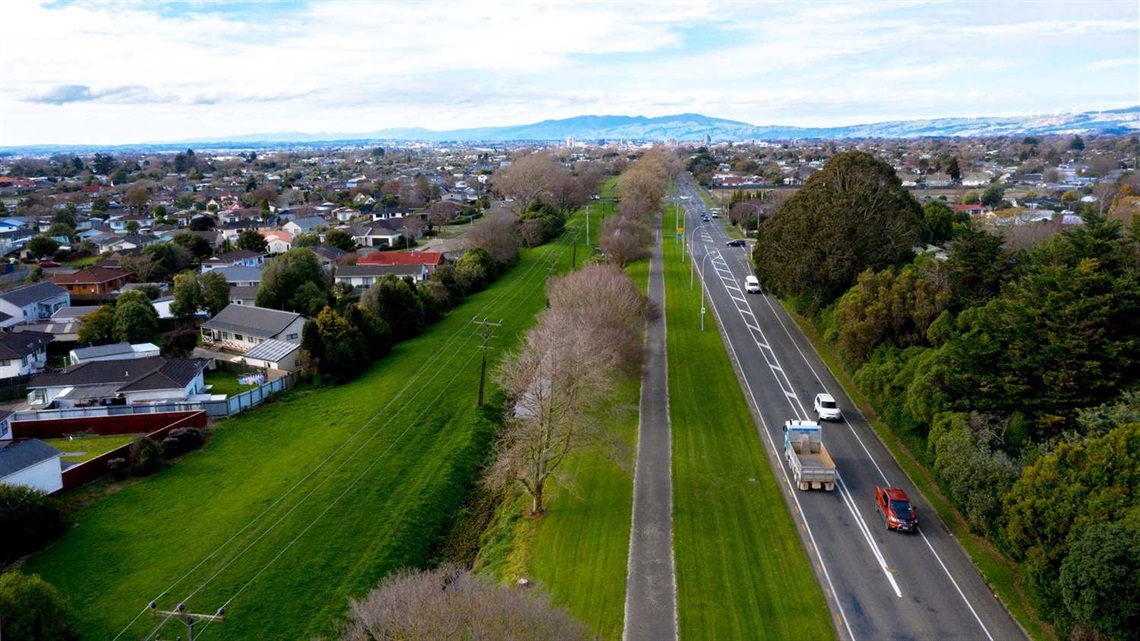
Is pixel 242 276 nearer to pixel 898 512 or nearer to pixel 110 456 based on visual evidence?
pixel 110 456

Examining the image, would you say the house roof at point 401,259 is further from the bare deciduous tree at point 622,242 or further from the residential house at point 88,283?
the residential house at point 88,283

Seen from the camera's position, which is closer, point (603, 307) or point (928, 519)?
point (928, 519)

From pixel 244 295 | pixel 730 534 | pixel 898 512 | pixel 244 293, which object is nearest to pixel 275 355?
pixel 244 295

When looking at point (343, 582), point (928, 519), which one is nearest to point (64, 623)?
point (343, 582)

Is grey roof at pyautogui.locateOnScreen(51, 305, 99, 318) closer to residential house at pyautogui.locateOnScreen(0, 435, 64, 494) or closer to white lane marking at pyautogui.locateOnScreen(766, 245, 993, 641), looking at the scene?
residential house at pyautogui.locateOnScreen(0, 435, 64, 494)

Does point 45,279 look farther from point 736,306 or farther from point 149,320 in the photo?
point 736,306

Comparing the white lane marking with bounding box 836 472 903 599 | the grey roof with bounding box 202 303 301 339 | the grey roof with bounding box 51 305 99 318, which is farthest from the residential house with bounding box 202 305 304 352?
the white lane marking with bounding box 836 472 903 599

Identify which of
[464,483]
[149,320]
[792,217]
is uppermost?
[792,217]
